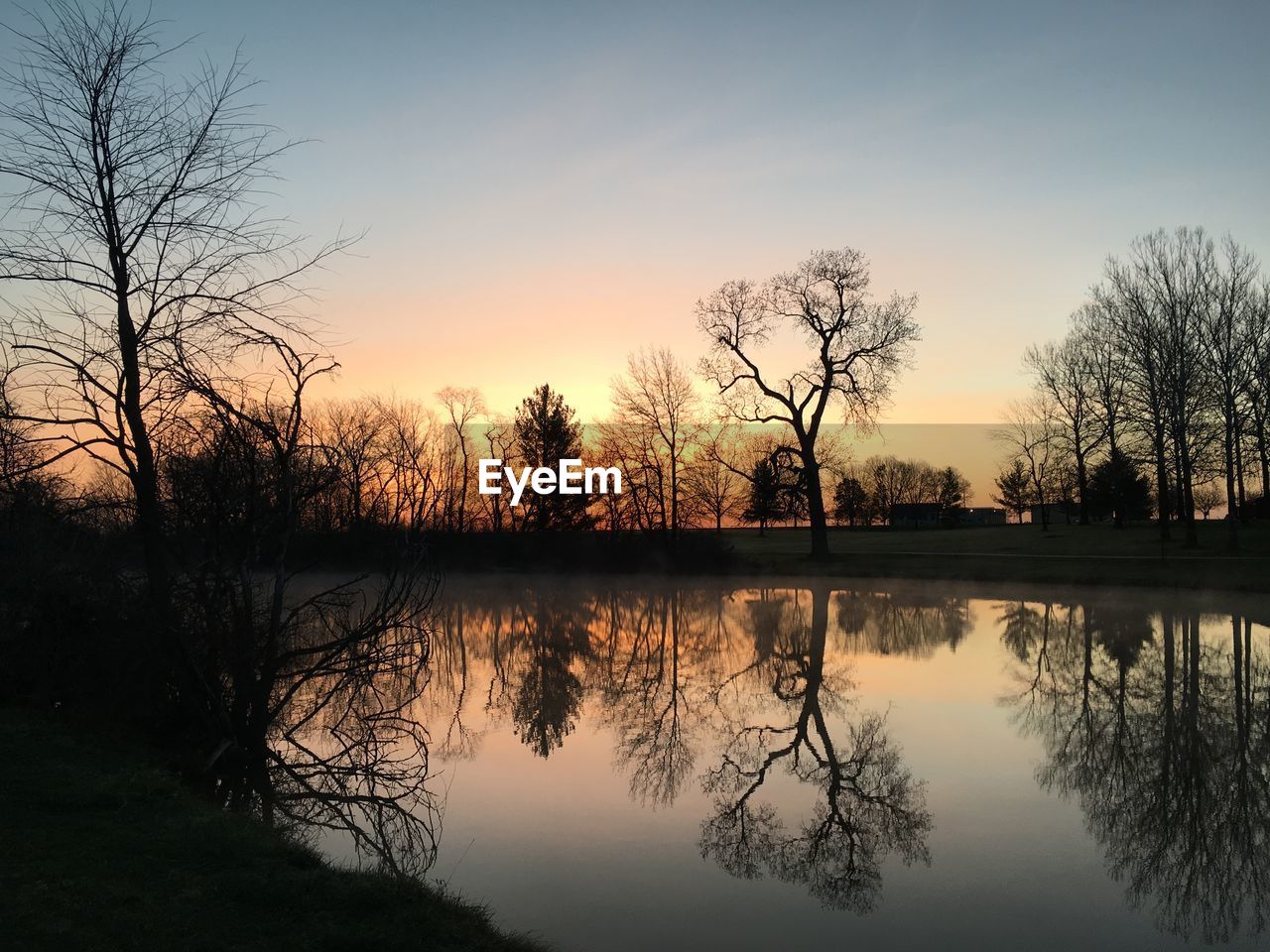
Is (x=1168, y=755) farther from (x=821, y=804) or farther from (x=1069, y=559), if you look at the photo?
(x=1069, y=559)

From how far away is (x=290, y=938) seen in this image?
17.0ft

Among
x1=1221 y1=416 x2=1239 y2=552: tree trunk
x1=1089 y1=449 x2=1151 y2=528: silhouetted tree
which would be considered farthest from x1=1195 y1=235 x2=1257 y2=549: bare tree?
x1=1089 y1=449 x2=1151 y2=528: silhouetted tree

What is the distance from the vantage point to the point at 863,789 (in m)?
9.58

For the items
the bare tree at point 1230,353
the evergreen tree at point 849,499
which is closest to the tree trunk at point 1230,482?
the bare tree at point 1230,353

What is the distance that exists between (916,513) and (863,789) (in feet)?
291

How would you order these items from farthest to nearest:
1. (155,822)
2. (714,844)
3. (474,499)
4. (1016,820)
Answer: (474,499) → (1016,820) → (714,844) → (155,822)

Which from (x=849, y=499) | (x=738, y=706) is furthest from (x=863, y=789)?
(x=849, y=499)

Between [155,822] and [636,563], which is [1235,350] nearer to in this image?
[636,563]

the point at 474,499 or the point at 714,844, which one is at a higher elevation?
the point at 474,499

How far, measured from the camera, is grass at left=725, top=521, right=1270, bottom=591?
98.0 ft

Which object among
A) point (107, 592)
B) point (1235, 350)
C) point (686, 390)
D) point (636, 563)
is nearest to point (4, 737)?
point (107, 592)

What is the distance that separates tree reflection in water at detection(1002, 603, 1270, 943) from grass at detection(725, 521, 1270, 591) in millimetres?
10448

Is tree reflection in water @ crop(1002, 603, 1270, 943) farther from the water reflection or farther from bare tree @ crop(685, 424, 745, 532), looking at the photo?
bare tree @ crop(685, 424, 745, 532)

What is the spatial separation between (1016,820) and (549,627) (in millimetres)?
16137
